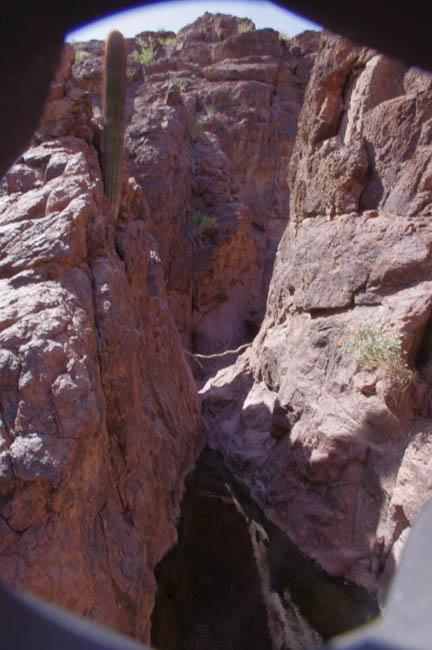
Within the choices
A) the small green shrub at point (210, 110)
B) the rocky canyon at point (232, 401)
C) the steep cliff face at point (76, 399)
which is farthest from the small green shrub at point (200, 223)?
the steep cliff face at point (76, 399)

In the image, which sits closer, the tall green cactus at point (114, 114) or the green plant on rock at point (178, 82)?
the tall green cactus at point (114, 114)

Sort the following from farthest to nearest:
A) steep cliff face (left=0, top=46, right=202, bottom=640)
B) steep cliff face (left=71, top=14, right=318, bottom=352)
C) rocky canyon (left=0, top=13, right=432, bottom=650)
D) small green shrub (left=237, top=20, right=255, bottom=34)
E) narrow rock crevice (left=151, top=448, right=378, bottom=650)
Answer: small green shrub (left=237, top=20, right=255, bottom=34), steep cliff face (left=71, top=14, right=318, bottom=352), narrow rock crevice (left=151, top=448, right=378, bottom=650), rocky canyon (left=0, top=13, right=432, bottom=650), steep cliff face (left=0, top=46, right=202, bottom=640)

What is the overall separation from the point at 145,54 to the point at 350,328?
16.2m

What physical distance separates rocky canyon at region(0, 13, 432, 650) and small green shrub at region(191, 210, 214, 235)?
17.8 ft

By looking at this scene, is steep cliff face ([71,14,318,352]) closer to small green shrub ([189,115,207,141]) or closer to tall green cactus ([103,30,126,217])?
small green shrub ([189,115,207,141])

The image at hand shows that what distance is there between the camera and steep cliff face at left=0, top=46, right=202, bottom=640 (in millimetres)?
3506

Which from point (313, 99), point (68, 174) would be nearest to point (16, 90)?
point (68, 174)

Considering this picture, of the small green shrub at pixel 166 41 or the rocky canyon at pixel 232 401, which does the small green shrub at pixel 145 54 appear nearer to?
the small green shrub at pixel 166 41

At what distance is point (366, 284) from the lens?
6.90 metres

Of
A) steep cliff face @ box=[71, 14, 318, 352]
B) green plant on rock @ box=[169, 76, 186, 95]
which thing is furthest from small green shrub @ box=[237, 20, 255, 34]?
green plant on rock @ box=[169, 76, 186, 95]

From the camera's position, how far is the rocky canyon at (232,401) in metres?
3.91

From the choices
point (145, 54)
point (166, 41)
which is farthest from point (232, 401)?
point (166, 41)

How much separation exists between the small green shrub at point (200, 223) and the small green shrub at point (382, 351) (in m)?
9.17

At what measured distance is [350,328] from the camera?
686 centimetres
